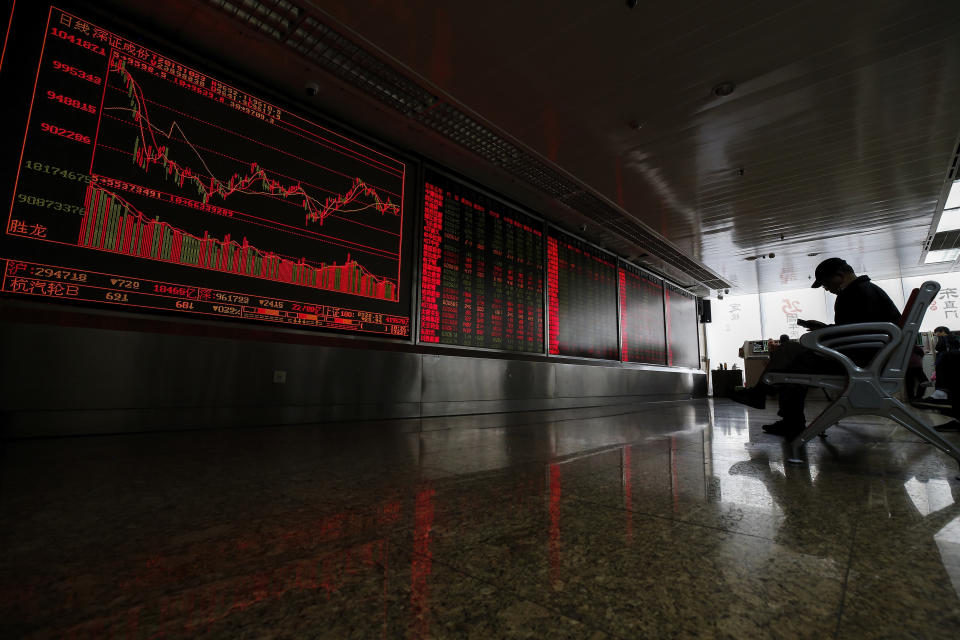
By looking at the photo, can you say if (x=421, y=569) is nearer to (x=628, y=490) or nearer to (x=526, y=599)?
(x=526, y=599)

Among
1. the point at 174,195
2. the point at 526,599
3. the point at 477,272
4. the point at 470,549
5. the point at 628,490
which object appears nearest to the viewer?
the point at 526,599

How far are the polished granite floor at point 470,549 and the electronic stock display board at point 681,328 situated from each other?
756 centimetres

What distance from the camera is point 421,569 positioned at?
2.84ft

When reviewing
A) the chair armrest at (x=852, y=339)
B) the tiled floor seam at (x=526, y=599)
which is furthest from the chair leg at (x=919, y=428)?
the tiled floor seam at (x=526, y=599)

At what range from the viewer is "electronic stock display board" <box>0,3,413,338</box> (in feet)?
8.36

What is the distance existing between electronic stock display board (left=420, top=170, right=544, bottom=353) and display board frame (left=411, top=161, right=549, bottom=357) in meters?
0.03

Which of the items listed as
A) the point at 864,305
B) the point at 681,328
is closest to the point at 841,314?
the point at 864,305

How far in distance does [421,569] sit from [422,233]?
399 centimetres

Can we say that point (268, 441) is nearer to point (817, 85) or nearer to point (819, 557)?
point (819, 557)

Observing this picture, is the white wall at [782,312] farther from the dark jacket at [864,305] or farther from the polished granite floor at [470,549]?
the polished granite floor at [470,549]

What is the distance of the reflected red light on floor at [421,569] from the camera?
670mm

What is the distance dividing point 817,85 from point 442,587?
15.4ft

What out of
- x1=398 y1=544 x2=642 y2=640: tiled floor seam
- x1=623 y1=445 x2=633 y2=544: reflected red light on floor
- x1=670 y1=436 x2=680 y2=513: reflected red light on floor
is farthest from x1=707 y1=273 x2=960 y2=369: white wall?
x1=398 y1=544 x2=642 y2=640: tiled floor seam

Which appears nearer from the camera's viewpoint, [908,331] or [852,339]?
[908,331]
